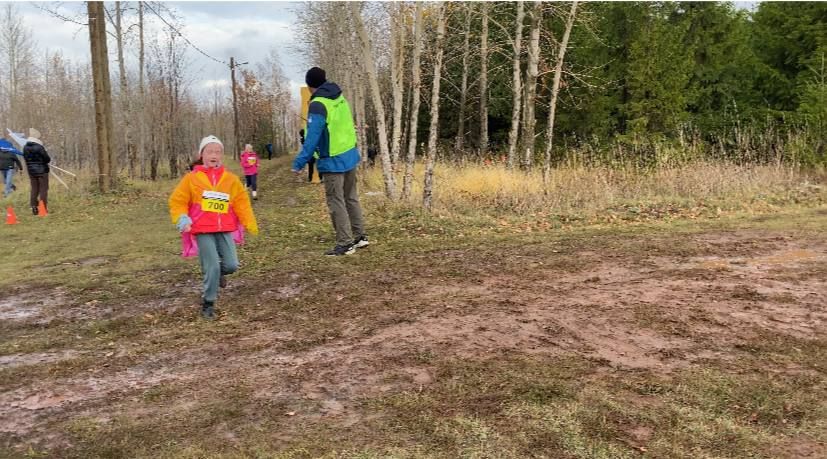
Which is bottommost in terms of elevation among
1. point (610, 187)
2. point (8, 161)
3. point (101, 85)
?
point (610, 187)

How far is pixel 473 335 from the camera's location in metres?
3.99

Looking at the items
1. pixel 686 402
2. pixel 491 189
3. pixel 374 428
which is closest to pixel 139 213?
pixel 491 189

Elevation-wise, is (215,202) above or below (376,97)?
below

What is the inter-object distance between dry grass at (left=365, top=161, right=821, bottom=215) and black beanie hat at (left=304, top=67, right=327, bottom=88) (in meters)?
3.83

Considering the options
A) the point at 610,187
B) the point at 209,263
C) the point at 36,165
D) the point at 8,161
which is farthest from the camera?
the point at 8,161

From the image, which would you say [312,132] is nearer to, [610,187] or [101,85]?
[610,187]

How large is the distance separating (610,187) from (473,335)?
7.73 m

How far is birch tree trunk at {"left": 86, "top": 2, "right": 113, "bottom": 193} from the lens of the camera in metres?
15.1

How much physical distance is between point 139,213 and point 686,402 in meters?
12.7

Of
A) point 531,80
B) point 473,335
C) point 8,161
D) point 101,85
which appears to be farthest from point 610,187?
point 8,161

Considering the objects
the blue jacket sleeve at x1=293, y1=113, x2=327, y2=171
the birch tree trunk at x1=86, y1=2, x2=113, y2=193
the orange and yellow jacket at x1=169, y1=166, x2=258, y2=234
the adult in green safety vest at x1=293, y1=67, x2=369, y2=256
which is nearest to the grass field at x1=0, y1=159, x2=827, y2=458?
the adult in green safety vest at x1=293, y1=67, x2=369, y2=256

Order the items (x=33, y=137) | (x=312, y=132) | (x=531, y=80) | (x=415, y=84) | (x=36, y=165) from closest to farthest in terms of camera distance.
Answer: (x=312, y=132) < (x=415, y=84) < (x=36, y=165) < (x=33, y=137) < (x=531, y=80)

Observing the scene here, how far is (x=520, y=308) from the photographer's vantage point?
4.55 meters

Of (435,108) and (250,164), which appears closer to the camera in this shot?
(435,108)
